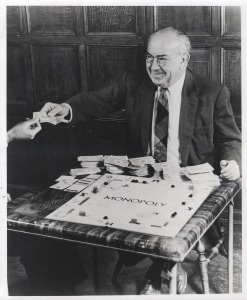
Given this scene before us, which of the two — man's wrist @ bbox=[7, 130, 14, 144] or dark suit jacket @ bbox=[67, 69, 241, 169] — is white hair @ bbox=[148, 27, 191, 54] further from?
man's wrist @ bbox=[7, 130, 14, 144]

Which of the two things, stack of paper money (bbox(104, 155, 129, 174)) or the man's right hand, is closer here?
stack of paper money (bbox(104, 155, 129, 174))

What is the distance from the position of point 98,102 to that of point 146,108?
0.22 metres

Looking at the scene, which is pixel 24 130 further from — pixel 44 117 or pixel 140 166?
pixel 140 166

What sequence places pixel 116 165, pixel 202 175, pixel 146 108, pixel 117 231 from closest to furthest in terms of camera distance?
pixel 117 231, pixel 202 175, pixel 116 165, pixel 146 108

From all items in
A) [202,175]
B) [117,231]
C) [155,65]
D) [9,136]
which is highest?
[155,65]

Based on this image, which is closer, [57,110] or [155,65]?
[155,65]

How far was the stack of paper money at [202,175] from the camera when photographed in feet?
4.92

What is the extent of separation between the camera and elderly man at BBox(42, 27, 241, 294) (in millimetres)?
1639

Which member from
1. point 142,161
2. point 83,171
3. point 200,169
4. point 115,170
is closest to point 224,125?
point 200,169

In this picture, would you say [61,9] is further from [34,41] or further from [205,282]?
[205,282]

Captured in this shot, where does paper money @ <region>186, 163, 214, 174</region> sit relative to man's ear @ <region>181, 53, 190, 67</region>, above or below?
below

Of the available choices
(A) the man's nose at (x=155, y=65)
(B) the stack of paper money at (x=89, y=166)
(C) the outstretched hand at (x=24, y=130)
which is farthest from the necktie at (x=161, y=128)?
(C) the outstretched hand at (x=24, y=130)

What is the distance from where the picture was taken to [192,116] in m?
A: 1.69

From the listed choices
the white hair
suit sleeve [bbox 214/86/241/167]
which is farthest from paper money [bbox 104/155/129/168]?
the white hair
